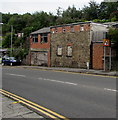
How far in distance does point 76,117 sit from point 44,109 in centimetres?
145

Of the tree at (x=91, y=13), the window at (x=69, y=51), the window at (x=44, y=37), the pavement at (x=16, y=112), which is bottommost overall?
the pavement at (x=16, y=112)

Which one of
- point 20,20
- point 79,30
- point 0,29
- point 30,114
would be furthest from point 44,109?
point 0,29

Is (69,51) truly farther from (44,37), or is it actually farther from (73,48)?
(44,37)

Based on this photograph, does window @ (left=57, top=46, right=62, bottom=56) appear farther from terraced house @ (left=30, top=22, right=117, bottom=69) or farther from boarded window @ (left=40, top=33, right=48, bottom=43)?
boarded window @ (left=40, top=33, right=48, bottom=43)

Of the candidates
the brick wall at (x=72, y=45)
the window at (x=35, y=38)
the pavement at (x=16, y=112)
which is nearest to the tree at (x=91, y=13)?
the window at (x=35, y=38)

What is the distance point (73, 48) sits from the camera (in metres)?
24.5

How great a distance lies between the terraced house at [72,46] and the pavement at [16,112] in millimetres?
14940

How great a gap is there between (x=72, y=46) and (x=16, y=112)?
19169 millimetres

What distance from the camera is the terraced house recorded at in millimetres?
21625

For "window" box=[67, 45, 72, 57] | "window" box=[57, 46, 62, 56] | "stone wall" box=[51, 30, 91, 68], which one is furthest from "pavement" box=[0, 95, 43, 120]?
"window" box=[57, 46, 62, 56]

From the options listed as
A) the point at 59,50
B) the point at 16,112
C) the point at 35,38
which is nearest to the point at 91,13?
the point at 35,38

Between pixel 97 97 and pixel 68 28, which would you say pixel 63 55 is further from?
pixel 97 97

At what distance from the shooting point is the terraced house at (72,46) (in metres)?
21.6

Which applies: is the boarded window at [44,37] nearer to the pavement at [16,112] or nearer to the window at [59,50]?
the window at [59,50]
